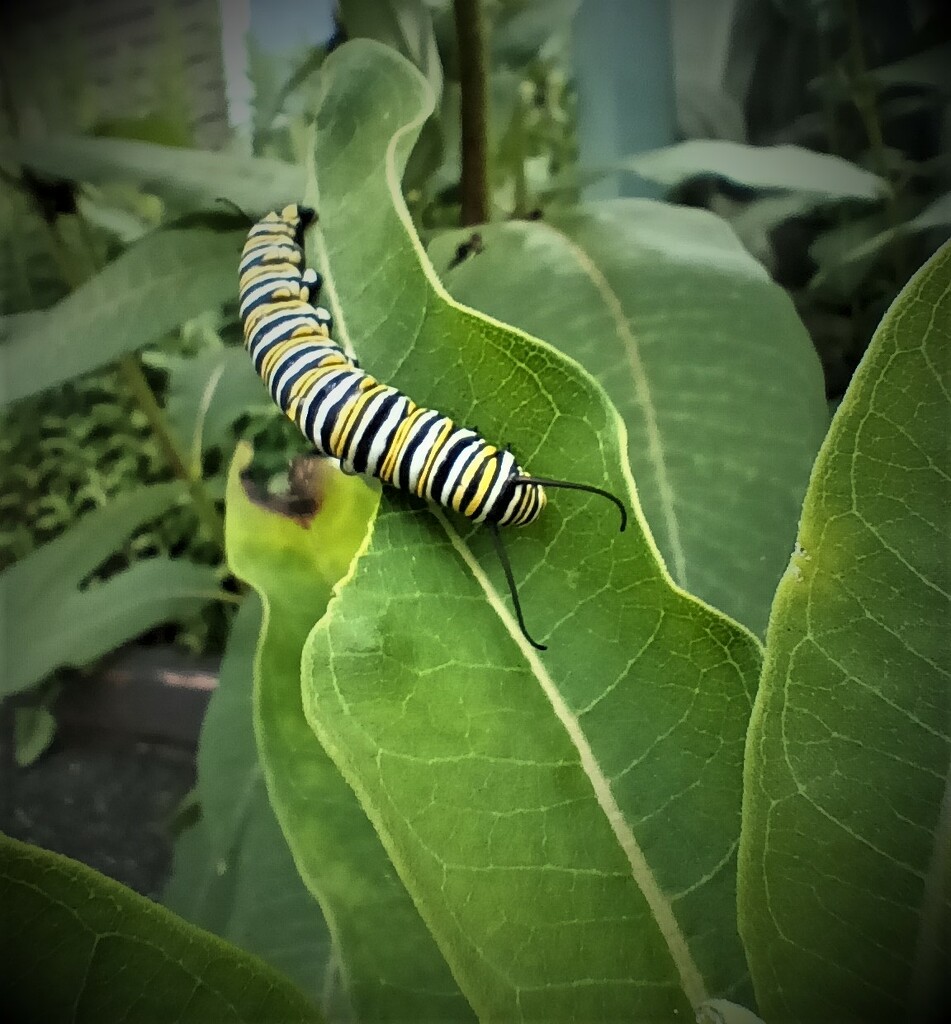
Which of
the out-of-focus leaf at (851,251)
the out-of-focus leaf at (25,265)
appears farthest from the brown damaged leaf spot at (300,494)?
the out-of-focus leaf at (851,251)

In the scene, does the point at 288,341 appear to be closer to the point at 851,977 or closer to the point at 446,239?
the point at 446,239

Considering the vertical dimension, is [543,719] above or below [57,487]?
above

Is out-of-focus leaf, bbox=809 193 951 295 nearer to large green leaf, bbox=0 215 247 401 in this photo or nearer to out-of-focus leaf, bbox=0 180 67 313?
large green leaf, bbox=0 215 247 401

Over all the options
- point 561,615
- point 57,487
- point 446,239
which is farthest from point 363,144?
point 57,487

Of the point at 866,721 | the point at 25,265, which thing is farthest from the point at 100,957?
the point at 25,265

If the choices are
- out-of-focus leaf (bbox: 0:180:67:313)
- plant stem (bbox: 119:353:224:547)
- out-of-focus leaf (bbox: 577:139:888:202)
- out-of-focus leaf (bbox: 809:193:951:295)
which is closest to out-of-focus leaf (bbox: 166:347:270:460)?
plant stem (bbox: 119:353:224:547)

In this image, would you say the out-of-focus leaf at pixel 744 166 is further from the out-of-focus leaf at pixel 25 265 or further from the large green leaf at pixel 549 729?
the out-of-focus leaf at pixel 25 265
